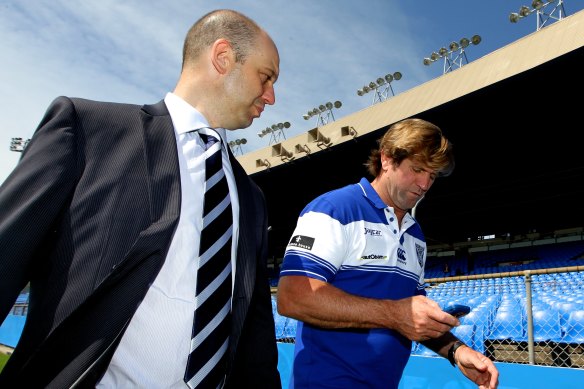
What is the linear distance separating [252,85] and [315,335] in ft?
3.21

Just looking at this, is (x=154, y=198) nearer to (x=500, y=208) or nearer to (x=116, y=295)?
(x=116, y=295)

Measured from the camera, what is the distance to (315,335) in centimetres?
173

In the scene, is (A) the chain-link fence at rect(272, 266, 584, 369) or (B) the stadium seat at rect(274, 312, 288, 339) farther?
(B) the stadium seat at rect(274, 312, 288, 339)

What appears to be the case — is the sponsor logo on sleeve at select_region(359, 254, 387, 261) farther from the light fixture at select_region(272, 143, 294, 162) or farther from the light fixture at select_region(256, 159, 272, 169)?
the light fixture at select_region(256, 159, 272, 169)

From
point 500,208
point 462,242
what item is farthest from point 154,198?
point 462,242

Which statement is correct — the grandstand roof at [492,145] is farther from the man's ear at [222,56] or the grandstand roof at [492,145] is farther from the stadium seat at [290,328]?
the man's ear at [222,56]

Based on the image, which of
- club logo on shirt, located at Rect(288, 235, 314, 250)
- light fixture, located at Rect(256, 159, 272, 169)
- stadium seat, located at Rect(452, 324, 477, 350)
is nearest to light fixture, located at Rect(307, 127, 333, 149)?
light fixture, located at Rect(256, 159, 272, 169)

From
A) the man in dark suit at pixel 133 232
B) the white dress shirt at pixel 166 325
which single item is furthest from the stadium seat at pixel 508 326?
the white dress shirt at pixel 166 325

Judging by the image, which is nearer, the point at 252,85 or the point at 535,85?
the point at 252,85

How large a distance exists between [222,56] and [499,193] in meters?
19.7

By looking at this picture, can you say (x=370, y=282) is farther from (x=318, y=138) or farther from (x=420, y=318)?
(x=318, y=138)

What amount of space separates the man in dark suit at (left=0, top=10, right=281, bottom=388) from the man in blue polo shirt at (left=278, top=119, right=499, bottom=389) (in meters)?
0.30

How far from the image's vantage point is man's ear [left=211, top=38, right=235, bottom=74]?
1.26 m

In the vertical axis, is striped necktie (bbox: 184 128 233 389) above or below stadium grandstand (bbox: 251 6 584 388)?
below
